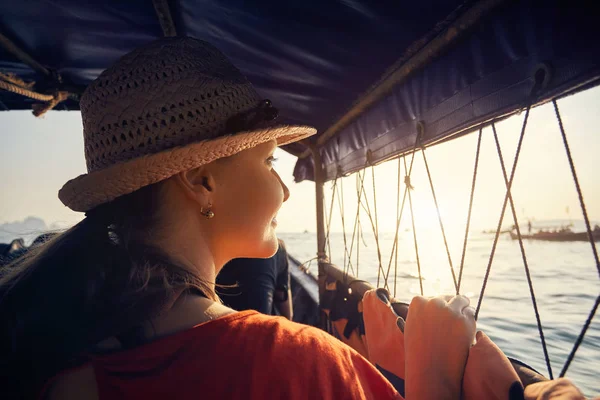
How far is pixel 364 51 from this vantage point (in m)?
1.48

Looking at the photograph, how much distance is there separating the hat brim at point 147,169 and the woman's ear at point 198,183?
0.11 ft

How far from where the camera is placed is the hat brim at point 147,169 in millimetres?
759

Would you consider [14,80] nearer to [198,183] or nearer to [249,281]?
[198,183]

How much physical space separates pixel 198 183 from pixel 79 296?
0.39 metres

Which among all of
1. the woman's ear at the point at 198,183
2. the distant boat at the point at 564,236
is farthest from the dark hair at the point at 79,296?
the distant boat at the point at 564,236

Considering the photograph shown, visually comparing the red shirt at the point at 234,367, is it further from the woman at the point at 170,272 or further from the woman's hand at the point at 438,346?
the woman's hand at the point at 438,346

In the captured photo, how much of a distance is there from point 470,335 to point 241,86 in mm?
A: 967

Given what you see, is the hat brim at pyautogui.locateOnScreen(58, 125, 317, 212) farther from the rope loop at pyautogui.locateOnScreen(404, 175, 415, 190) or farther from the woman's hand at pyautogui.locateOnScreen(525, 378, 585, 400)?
the rope loop at pyautogui.locateOnScreen(404, 175, 415, 190)

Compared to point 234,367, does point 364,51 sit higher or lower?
higher

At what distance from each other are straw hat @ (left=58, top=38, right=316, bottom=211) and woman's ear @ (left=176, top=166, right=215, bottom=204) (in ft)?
0.14

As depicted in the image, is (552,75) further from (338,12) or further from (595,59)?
(338,12)

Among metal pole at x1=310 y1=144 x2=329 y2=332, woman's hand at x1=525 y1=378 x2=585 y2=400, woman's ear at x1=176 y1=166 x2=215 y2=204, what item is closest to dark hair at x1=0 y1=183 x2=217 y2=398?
woman's ear at x1=176 y1=166 x2=215 y2=204

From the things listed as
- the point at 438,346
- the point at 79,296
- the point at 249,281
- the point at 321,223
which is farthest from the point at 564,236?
the point at 79,296

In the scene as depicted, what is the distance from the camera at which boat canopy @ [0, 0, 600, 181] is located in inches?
34.3
